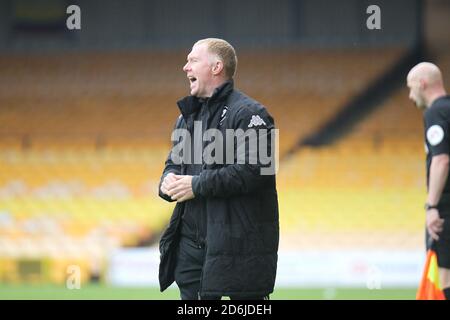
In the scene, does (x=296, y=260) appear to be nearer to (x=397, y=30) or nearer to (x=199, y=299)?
(x=397, y=30)

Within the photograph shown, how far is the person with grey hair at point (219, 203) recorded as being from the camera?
14.2 ft

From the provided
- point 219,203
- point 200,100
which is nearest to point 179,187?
point 219,203

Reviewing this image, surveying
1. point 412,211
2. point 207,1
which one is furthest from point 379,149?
point 207,1

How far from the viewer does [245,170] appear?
429 cm

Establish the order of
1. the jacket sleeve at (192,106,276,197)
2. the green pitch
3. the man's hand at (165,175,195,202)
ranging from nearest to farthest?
the jacket sleeve at (192,106,276,197), the man's hand at (165,175,195,202), the green pitch

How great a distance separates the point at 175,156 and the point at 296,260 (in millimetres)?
Answer: 9478

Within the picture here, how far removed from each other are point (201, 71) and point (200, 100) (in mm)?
157

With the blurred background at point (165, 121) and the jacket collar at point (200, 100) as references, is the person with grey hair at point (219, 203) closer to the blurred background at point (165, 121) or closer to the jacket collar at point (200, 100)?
the jacket collar at point (200, 100)

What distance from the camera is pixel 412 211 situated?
15.0 m

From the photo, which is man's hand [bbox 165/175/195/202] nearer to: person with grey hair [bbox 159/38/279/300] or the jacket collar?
person with grey hair [bbox 159/38/279/300]

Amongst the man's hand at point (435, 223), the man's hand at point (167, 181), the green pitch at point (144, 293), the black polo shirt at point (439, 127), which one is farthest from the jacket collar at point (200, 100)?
the green pitch at point (144, 293)

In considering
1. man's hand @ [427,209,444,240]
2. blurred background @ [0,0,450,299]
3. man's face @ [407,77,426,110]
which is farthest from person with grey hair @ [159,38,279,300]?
blurred background @ [0,0,450,299]

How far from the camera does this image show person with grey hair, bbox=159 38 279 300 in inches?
171

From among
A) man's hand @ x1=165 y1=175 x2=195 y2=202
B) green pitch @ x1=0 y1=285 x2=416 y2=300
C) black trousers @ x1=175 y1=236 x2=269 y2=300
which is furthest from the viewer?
green pitch @ x1=0 y1=285 x2=416 y2=300
